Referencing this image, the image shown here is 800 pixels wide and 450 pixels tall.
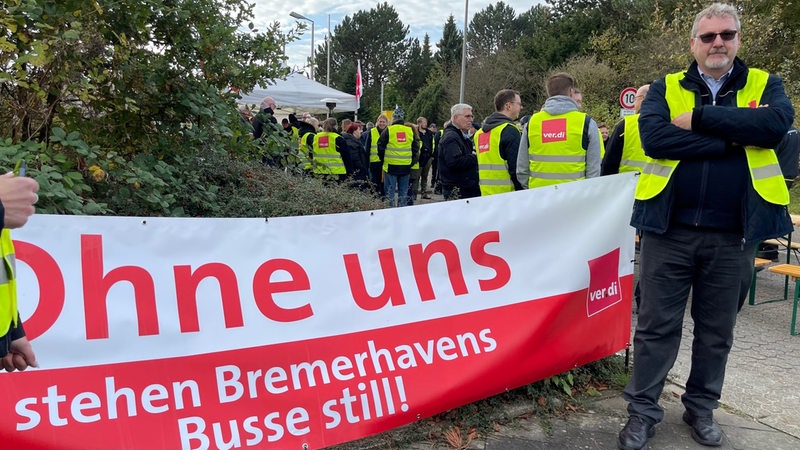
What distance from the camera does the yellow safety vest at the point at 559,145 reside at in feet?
16.9

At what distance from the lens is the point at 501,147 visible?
231 inches

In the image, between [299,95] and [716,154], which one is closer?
[716,154]

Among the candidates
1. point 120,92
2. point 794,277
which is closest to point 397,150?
point 794,277

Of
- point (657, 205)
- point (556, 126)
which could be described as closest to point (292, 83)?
point (556, 126)

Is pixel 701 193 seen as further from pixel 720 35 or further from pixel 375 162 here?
pixel 375 162

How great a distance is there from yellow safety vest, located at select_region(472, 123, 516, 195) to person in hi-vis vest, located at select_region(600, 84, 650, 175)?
0.88 m

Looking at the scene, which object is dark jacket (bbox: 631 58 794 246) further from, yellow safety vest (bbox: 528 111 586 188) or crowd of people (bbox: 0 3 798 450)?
yellow safety vest (bbox: 528 111 586 188)

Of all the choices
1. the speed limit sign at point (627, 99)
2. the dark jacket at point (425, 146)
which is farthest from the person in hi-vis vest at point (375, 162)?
the speed limit sign at point (627, 99)

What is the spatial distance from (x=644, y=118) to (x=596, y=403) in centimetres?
169

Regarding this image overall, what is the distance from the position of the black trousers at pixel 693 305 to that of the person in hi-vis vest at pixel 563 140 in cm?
188

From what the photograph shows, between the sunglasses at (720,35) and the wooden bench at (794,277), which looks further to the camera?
the wooden bench at (794,277)

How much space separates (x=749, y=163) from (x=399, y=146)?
332 inches

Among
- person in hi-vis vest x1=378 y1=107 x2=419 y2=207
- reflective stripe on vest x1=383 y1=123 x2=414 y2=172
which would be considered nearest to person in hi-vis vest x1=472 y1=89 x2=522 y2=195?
person in hi-vis vest x1=378 y1=107 x2=419 y2=207

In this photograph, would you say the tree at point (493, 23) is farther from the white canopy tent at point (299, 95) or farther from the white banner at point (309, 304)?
the white banner at point (309, 304)
